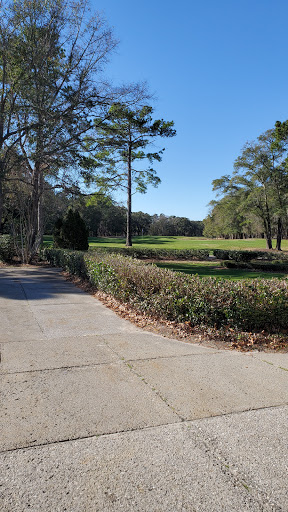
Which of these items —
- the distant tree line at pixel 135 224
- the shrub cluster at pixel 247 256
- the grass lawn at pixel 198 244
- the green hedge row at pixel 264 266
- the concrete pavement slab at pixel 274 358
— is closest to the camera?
the concrete pavement slab at pixel 274 358

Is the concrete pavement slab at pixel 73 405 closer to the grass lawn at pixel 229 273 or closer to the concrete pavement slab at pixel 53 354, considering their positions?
the concrete pavement slab at pixel 53 354

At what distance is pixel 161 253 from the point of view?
22.3m

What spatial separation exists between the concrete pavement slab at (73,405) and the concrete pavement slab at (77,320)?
1.54 metres

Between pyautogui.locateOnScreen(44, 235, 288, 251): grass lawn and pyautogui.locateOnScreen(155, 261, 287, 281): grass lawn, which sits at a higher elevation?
pyautogui.locateOnScreen(44, 235, 288, 251): grass lawn

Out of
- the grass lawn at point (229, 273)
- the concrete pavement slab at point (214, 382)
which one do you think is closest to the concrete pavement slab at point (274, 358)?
the concrete pavement slab at point (214, 382)

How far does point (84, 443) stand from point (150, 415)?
0.59 metres

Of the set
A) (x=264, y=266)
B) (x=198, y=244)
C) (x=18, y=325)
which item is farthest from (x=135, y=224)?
(x=18, y=325)

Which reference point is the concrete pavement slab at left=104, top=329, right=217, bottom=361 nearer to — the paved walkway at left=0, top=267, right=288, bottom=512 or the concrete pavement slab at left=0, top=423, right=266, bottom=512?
the paved walkway at left=0, top=267, right=288, bottom=512

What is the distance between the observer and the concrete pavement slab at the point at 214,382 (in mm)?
2850

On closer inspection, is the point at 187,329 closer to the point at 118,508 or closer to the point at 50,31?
the point at 118,508

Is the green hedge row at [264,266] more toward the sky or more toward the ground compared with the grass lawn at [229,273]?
more toward the sky

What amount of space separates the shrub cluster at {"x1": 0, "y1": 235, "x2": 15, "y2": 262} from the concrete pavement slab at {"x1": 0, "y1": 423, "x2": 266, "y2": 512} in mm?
14952

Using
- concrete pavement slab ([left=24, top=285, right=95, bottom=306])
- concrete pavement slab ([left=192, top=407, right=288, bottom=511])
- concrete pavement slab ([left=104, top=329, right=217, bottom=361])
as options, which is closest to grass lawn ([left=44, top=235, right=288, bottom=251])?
concrete pavement slab ([left=24, top=285, right=95, bottom=306])

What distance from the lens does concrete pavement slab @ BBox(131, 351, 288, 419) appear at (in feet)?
9.35
